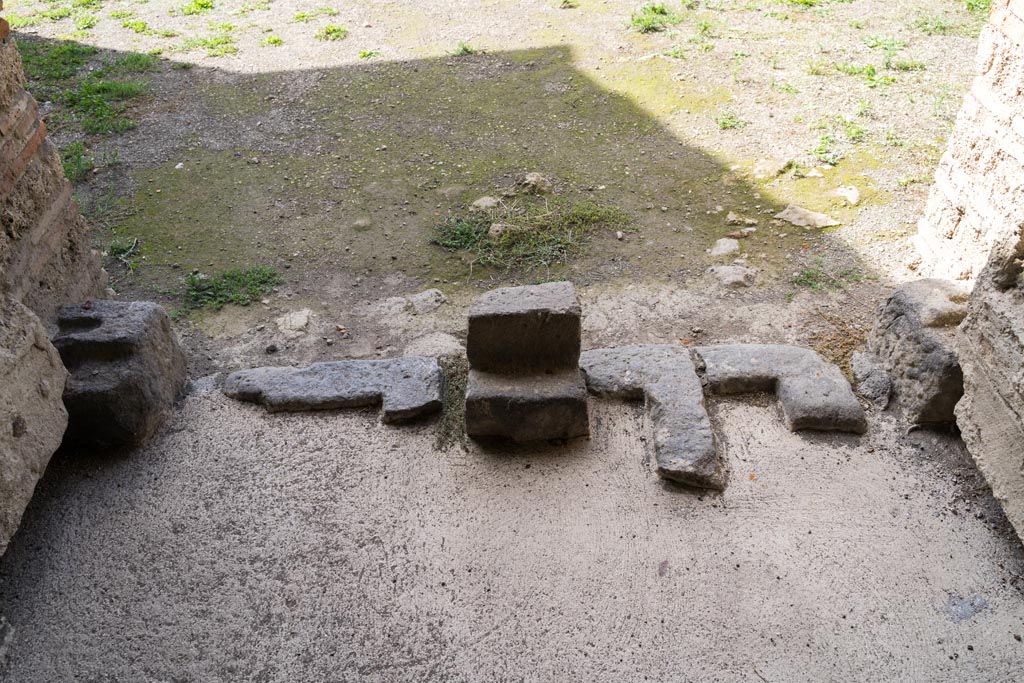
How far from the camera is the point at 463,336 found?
152 inches

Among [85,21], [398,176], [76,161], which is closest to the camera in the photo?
[398,176]

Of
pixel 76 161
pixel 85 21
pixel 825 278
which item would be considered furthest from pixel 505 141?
pixel 85 21

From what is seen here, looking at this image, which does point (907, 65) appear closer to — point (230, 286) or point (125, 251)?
Result: point (230, 286)

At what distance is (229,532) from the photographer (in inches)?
105

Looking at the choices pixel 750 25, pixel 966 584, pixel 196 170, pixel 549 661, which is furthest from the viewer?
pixel 750 25

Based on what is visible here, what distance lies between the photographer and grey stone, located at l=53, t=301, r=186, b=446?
2844 millimetres

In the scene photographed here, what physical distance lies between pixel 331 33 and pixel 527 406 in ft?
19.6

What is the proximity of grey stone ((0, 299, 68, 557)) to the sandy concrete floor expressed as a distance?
32 centimetres

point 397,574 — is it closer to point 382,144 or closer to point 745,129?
point 382,144

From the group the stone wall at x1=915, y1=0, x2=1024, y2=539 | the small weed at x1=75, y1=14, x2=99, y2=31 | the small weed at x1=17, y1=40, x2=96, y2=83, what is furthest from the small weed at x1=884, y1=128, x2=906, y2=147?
the small weed at x1=75, y1=14, x2=99, y2=31

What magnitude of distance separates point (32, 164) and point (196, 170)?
97.8 inches

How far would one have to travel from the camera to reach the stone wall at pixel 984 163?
124 inches

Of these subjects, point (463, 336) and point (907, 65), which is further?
point (907, 65)

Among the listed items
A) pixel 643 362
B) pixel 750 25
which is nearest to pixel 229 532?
pixel 643 362
